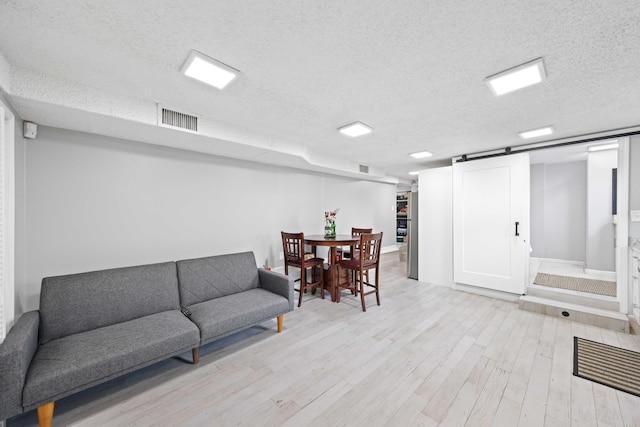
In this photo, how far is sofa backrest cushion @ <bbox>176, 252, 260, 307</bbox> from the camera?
2.67 meters

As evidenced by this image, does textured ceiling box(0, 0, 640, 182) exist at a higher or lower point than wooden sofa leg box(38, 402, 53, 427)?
Result: higher

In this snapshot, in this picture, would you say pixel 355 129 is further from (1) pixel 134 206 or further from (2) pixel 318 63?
(1) pixel 134 206

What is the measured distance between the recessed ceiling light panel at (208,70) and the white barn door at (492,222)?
157 inches

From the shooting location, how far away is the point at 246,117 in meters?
2.80

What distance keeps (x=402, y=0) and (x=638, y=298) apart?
4.03 meters

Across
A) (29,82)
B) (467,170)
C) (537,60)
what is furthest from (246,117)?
(467,170)

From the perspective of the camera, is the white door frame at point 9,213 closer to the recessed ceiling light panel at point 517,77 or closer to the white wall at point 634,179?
the recessed ceiling light panel at point 517,77

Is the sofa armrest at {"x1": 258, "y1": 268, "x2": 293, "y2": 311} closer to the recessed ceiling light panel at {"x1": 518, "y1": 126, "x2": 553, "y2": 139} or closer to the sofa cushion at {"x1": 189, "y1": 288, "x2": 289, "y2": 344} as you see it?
the sofa cushion at {"x1": 189, "y1": 288, "x2": 289, "y2": 344}

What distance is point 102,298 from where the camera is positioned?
7.12 ft

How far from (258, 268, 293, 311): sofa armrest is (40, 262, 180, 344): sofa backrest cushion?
0.95m

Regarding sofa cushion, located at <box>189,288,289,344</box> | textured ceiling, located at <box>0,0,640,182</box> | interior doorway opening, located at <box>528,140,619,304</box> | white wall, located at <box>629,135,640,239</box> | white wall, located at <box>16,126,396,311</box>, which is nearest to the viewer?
textured ceiling, located at <box>0,0,640,182</box>

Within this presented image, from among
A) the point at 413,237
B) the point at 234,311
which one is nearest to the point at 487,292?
the point at 413,237

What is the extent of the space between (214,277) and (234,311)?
25.0 inches

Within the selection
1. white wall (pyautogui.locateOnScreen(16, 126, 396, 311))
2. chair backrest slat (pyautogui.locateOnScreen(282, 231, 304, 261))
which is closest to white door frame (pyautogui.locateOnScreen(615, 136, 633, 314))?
chair backrest slat (pyautogui.locateOnScreen(282, 231, 304, 261))
